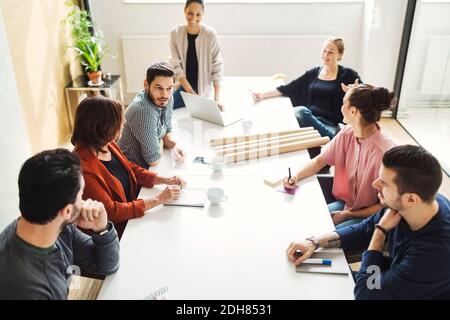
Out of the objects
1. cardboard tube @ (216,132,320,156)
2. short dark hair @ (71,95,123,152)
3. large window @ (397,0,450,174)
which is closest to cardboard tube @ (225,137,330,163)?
cardboard tube @ (216,132,320,156)

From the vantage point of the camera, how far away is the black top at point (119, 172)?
1.95 meters

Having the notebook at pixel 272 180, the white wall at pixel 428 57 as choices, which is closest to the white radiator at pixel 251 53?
the white wall at pixel 428 57

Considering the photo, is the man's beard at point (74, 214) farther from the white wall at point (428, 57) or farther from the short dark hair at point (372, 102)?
the white wall at point (428, 57)

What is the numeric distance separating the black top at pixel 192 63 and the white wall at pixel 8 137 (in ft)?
4.30

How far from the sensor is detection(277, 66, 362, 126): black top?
310cm

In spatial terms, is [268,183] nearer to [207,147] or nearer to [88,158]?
[207,147]

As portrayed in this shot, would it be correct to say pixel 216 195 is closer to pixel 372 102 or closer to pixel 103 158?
pixel 103 158

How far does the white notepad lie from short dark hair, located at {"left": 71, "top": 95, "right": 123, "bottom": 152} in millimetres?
413

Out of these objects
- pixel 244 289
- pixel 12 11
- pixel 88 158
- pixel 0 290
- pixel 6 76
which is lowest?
pixel 244 289

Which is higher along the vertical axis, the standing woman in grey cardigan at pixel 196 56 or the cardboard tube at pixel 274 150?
the standing woman in grey cardigan at pixel 196 56

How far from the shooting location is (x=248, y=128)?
→ 103 inches

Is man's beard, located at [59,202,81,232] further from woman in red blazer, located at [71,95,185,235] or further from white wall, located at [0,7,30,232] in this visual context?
white wall, located at [0,7,30,232]

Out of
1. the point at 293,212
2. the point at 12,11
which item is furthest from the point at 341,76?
the point at 12,11

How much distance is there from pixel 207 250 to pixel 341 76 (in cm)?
207
